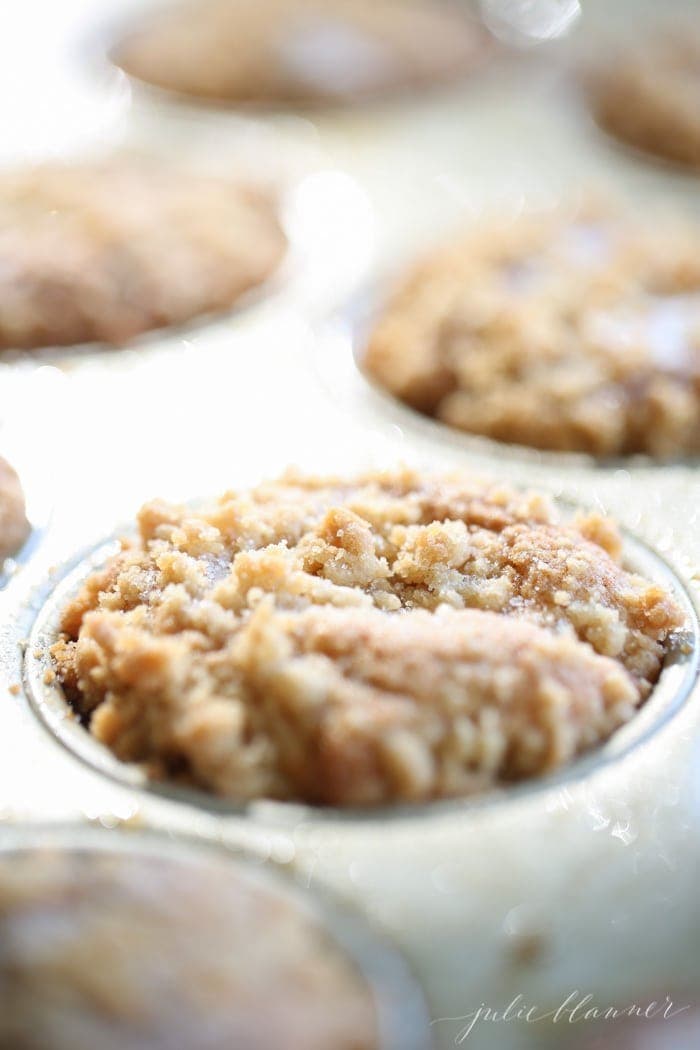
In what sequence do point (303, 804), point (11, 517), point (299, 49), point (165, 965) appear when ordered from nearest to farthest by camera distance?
point (165, 965), point (303, 804), point (11, 517), point (299, 49)

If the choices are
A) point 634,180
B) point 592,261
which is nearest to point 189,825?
point 592,261

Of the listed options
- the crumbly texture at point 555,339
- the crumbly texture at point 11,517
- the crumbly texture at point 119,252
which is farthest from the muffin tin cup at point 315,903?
the crumbly texture at point 119,252

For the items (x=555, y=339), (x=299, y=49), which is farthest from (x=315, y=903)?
(x=299, y=49)

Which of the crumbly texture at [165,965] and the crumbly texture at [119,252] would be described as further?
the crumbly texture at [119,252]

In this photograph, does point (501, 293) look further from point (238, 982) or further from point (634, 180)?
point (238, 982)
